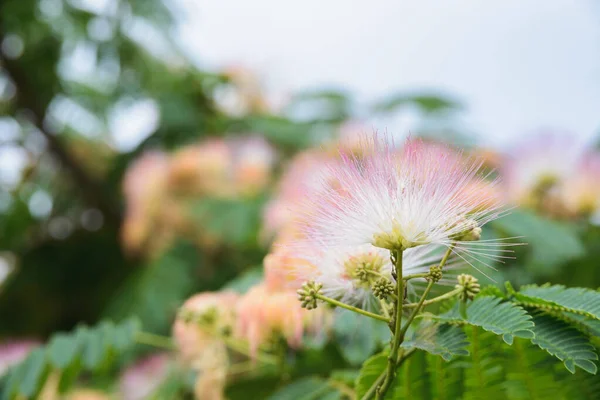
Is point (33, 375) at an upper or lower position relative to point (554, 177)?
lower

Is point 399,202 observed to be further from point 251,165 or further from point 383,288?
point 251,165

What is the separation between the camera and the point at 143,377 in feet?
4.09

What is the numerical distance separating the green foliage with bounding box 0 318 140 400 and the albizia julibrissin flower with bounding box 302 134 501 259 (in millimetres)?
489

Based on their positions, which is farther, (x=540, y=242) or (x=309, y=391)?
(x=540, y=242)

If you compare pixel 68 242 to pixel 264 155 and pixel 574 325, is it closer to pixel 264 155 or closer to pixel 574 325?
pixel 264 155

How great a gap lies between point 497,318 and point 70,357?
598mm

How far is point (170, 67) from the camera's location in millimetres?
1955

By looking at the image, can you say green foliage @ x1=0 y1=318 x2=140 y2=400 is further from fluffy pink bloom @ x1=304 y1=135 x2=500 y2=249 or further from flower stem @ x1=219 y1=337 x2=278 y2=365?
fluffy pink bloom @ x1=304 y1=135 x2=500 y2=249

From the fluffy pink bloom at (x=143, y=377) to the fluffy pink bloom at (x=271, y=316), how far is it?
1.87 ft

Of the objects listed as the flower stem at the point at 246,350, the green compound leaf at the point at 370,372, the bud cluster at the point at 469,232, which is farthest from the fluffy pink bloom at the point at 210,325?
the bud cluster at the point at 469,232

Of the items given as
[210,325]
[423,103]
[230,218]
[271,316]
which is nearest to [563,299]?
[271,316]

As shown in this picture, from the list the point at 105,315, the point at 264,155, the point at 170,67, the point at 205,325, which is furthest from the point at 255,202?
the point at 170,67

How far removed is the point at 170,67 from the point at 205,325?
54.8 inches

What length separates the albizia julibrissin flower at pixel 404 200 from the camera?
39cm
